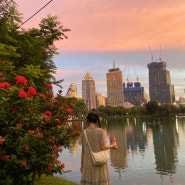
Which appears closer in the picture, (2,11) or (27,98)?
(27,98)

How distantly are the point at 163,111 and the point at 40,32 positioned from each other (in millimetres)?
146837

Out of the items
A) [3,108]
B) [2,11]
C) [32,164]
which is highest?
[2,11]

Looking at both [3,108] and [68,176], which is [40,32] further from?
[3,108]

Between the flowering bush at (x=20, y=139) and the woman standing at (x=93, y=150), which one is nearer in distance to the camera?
the flowering bush at (x=20, y=139)

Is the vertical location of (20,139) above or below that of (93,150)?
above

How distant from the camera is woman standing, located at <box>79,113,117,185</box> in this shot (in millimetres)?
5809

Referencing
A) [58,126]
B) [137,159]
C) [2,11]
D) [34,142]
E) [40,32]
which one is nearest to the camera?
[34,142]

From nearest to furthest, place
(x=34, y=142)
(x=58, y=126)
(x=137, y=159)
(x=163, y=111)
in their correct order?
1. (x=34, y=142)
2. (x=58, y=126)
3. (x=137, y=159)
4. (x=163, y=111)

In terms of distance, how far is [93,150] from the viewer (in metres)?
5.93

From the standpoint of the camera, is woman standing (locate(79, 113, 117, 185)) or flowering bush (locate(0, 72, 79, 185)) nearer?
flowering bush (locate(0, 72, 79, 185))

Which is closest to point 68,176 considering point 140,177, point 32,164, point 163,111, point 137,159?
point 140,177

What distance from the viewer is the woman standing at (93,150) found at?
581 cm

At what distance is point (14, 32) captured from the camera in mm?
18859

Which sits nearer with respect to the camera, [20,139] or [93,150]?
[20,139]
